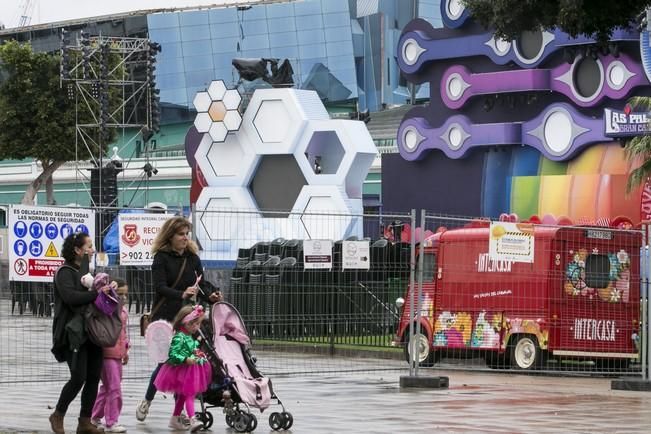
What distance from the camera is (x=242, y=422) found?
12453mm

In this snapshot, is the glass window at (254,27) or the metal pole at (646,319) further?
the glass window at (254,27)

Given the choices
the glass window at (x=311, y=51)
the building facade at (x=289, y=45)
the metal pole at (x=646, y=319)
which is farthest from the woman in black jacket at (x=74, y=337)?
the glass window at (x=311, y=51)

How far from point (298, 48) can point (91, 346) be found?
281 feet

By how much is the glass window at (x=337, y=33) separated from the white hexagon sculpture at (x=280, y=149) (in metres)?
46.8

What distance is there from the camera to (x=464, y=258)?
70.9 feet

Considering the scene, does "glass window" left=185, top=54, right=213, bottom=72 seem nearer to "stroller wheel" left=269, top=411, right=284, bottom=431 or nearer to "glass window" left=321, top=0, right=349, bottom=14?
"glass window" left=321, top=0, right=349, bottom=14

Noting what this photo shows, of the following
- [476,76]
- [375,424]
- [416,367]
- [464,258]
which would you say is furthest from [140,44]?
[375,424]

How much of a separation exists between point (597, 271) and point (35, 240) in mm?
8746

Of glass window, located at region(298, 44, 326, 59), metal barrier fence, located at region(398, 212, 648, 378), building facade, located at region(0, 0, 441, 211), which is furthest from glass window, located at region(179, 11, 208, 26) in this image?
metal barrier fence, located at region(398, 212, 648, 378)

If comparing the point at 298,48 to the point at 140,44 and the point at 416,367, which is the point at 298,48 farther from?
the point at 416,367

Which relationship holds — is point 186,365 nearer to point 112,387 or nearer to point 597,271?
point 112,387

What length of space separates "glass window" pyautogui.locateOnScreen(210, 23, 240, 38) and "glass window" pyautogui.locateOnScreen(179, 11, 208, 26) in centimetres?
77

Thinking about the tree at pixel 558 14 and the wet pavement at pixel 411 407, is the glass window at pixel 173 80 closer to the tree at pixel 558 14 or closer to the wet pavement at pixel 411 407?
the wet pavement at pixel 411 407

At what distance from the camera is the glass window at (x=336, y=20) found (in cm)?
9525
